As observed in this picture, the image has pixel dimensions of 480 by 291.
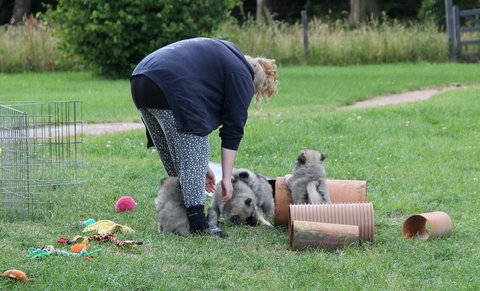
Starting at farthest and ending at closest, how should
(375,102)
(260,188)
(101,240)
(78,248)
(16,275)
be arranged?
(375,102)
(260,188)
(101,240)
(78,248)
(16,275)

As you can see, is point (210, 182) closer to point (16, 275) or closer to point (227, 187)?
point (227, 187)

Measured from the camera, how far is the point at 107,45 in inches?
883

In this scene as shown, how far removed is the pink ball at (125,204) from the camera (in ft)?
27.5

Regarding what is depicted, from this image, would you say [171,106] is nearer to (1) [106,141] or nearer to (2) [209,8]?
(1) [106,141]

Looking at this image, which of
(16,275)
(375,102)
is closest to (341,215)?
(16,275)

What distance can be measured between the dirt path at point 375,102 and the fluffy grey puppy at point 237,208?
608 cm

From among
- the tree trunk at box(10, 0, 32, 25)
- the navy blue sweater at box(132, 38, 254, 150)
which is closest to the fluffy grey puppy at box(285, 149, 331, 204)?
the navy blue sweater at box(132, 38, 254, 150)

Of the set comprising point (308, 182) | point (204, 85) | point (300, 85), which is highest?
point (204, 85)

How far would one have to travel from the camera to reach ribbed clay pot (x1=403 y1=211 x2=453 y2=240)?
717 cm

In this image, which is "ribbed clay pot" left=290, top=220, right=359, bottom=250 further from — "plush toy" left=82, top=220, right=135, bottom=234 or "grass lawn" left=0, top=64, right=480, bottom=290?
"plush toy" left=82, top=220, right=135, bottom=234

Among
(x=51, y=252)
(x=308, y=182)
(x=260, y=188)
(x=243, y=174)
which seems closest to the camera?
(x=51, y=252)

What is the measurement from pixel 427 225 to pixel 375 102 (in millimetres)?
10365

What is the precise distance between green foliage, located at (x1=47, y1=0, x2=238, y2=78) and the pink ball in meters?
14.1

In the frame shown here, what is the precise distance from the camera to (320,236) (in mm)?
6785
